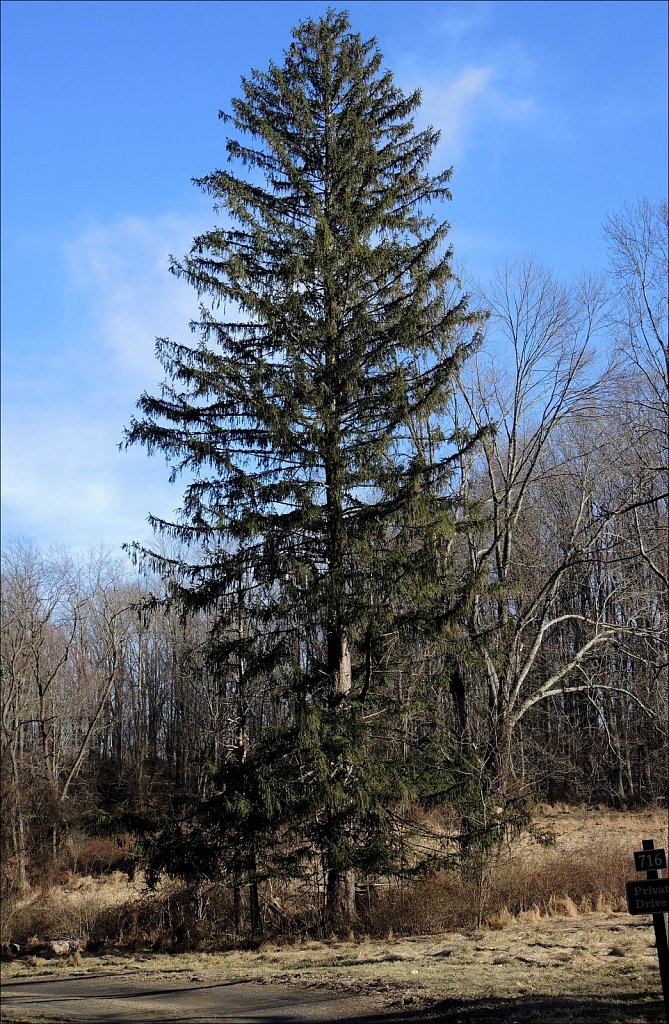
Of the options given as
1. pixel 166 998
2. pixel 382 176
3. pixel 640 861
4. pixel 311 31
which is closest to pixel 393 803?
pixel 166 998

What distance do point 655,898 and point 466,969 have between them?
4461 millimetres

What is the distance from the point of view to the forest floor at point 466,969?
859cm

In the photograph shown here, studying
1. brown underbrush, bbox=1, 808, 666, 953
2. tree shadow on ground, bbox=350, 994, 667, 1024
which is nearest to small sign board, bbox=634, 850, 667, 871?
tree shadow on ground, bbox=350, 994, 667, 1024

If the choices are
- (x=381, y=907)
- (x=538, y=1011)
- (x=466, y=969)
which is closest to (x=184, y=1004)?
(x=466, y=969)

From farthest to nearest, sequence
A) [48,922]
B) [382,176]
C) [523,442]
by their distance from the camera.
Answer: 1. [523,442]
2. [48,922]
3. [382,176]

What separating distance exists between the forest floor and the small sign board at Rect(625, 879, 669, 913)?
1.38 metres

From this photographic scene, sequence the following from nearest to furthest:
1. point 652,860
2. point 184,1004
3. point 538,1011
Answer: point 652,860, point 538,1011, point 184,1004

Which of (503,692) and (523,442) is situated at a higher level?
(523,442)

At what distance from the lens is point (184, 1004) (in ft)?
34.6

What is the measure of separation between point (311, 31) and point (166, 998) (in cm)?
1703

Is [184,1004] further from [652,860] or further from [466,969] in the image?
[652,860]

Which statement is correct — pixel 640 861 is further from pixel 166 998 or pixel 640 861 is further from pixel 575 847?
pixel 575 847

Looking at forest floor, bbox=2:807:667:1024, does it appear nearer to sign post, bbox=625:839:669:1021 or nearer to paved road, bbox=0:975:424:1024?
paved road, bbox=0:975:424:1024

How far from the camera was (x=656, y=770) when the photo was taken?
31953mm
